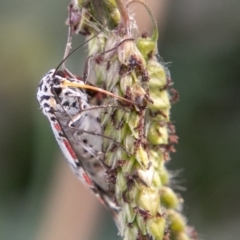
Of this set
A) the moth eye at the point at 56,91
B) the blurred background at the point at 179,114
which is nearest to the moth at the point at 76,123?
the moth eye at the point at 56,91

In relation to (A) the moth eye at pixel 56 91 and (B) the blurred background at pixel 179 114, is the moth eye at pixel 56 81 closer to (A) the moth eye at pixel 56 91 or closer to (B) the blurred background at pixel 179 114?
(A) the moth eye at pixel 56 91

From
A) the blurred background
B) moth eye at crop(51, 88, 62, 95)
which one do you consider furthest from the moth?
the blurred background

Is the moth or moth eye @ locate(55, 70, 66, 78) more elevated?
moth eye @ locate(55, 70, 66, 78)

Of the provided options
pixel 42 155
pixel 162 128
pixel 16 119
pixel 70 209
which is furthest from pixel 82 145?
pixel 16 119

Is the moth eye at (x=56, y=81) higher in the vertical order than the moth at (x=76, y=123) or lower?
higher

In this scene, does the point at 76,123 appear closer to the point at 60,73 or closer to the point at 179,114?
the point at 60,73

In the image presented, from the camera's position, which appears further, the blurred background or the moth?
the blurred background

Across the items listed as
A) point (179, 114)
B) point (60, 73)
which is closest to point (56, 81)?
point (60, 73)

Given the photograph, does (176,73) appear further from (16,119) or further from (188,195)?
(16,119)

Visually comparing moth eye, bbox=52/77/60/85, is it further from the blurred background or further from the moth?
the blurred background
